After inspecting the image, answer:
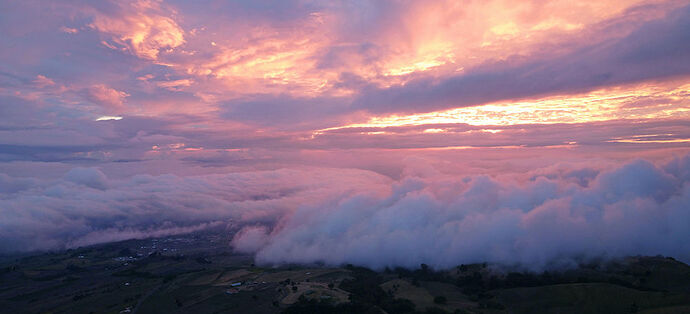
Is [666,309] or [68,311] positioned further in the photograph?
[68,311]

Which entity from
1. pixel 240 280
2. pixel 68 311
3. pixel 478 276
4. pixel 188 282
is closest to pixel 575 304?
pixel 478 276

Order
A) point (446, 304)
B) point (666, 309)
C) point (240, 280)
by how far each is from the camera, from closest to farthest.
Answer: point (666, 309) < point (446, 304) < point (240, 280)

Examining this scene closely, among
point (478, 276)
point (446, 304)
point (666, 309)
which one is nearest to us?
point (666, 309)

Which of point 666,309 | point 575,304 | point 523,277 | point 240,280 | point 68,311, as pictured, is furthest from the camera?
point 240,280

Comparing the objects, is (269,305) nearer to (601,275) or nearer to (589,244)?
(601,275)

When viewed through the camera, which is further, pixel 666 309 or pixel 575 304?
pixel 575 304

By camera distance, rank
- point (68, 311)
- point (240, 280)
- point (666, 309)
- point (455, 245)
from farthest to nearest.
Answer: point (455, 245) < point (240, 280) < point (68, 311) < point (666, 309)

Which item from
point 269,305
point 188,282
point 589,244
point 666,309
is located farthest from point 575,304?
point 188,282

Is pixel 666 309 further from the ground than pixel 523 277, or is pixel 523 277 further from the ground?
pixel 666 309

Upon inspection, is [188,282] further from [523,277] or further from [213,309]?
[523,277]
